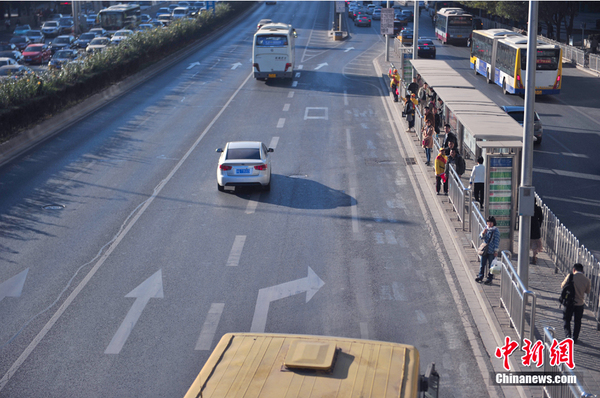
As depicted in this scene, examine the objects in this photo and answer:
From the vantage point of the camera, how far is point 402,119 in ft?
102

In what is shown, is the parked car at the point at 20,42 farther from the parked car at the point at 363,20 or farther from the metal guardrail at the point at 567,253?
the metal guardrail at the point at 567,253

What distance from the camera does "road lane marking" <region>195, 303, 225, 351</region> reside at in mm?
11603

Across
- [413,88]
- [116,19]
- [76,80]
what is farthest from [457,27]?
[76,80]

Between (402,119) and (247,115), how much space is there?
25.1ft

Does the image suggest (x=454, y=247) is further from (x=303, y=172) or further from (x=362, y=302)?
(x=303, y=172)

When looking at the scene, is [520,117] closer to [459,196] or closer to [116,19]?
[459,196]

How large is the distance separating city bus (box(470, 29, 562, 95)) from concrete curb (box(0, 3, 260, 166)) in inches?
885

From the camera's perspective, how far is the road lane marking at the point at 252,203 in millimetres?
19188

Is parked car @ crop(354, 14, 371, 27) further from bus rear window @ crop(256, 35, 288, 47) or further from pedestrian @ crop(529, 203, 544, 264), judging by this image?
pedestrian @ crop(529, 203, 544, 264)

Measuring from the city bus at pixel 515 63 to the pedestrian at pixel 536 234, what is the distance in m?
23.1

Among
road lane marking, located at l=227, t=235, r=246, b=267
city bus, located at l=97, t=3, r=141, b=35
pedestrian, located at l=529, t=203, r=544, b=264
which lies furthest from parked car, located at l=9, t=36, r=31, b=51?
pedestrian, located at l=529, t=203, r=544, b=264

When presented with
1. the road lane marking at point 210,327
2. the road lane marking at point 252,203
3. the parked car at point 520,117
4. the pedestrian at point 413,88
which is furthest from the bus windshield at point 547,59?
the road lane marking at point 210,327

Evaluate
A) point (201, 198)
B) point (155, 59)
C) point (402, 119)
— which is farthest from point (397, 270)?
point (155, 59)

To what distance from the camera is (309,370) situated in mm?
5891
